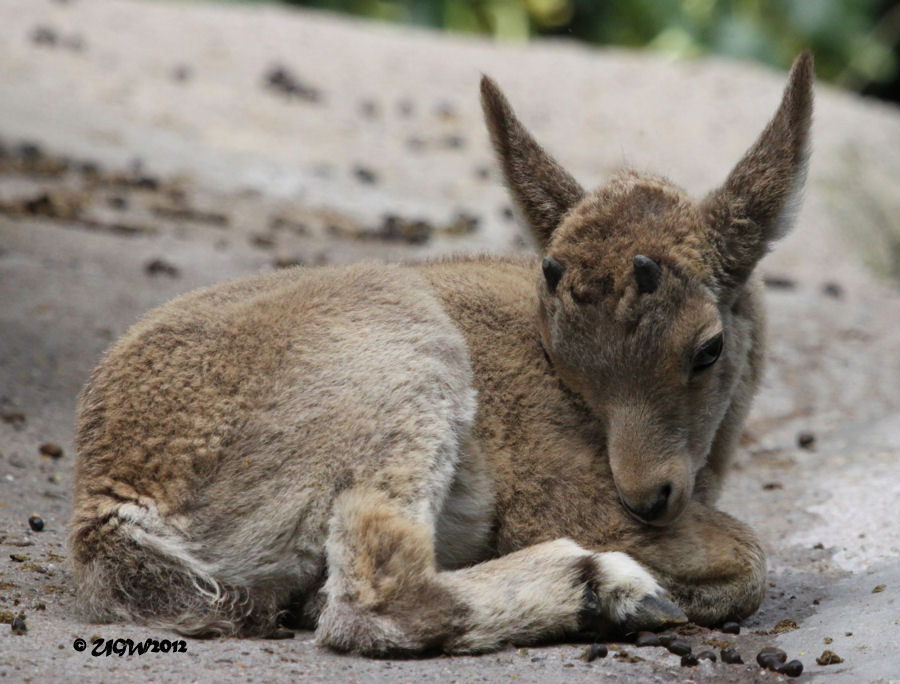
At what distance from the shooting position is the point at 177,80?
672 inches

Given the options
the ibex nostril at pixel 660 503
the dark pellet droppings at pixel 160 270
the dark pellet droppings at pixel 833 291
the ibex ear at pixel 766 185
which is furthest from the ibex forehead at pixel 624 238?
the dark pellet droppings at pixel 833 291

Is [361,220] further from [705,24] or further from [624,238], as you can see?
[705,24]

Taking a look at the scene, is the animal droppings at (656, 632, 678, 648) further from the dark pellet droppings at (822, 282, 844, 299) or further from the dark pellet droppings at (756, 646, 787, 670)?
the dark pellet droppings at (822, 282, 844, 299)

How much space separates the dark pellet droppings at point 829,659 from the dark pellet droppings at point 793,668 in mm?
112

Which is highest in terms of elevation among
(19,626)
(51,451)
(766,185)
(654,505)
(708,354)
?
(766,185)

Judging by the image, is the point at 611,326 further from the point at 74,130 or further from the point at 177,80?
the point at 177,80

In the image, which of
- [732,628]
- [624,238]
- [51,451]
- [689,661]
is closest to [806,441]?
[732,628]

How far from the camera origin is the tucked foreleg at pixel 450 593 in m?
5.04

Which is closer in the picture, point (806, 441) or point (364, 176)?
point (806, 441)

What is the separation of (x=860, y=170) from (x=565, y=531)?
1394 cm

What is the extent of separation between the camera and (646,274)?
5520 millimetres

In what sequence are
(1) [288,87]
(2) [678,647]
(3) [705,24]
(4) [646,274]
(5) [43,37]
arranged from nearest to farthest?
(2) [678,647]
(4) [646,274]
(5) [43,37]
(1) [288,87]
(3) [705,24]

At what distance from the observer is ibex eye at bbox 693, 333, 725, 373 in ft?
18.5

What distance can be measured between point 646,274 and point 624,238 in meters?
0.29
